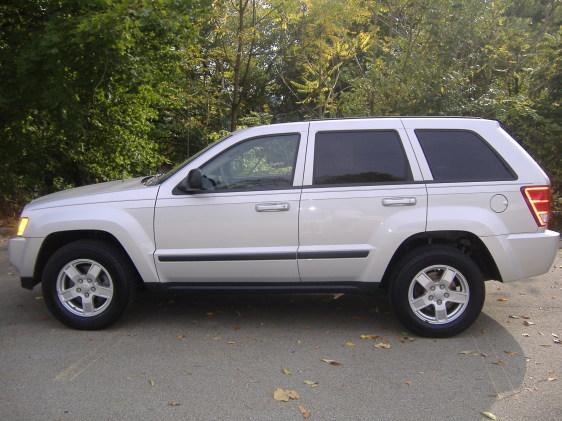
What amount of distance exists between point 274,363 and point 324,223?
1.23 meters

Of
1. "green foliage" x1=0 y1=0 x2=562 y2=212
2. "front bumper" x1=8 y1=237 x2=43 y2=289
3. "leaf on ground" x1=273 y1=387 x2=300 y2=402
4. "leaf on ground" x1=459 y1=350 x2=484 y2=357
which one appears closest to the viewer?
"leaf on ground" x1=273 y1=387 x2=300 y2=402

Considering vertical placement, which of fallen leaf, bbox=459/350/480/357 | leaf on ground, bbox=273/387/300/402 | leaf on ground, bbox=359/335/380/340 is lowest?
fallen leaf, bbox=459/350/480/357

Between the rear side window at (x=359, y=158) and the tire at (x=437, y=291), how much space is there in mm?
736

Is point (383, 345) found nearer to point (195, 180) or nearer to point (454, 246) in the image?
point (454, 246)

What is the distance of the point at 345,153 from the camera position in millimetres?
4855

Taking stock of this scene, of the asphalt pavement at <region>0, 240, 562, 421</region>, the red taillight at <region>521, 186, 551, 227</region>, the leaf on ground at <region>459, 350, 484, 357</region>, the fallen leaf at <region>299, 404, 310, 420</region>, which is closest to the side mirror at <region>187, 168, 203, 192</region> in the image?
the asphalt pavement at <region>0, 240, 562, 421</region>

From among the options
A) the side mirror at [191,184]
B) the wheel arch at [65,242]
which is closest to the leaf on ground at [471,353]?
the side mirror at [191,184]

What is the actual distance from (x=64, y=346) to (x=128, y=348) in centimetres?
54

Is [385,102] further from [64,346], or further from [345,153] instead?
[64,346]

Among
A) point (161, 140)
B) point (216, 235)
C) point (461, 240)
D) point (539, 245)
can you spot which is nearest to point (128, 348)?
point (216, 235)

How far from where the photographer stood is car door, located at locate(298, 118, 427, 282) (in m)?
4.69

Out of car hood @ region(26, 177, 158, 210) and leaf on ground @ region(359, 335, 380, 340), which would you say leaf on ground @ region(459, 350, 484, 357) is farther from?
car hood @ region(26, 177, 158, 210)

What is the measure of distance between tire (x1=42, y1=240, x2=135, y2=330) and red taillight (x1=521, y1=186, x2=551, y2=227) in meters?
3.50

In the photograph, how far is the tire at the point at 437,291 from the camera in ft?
15.5
